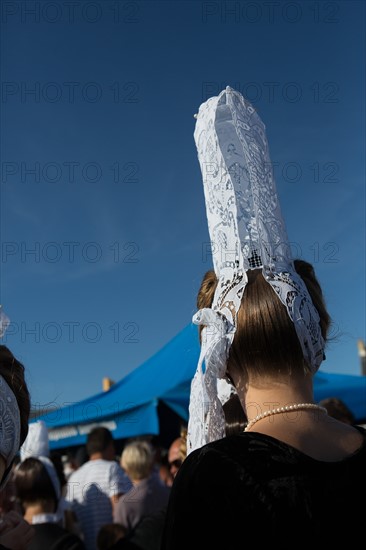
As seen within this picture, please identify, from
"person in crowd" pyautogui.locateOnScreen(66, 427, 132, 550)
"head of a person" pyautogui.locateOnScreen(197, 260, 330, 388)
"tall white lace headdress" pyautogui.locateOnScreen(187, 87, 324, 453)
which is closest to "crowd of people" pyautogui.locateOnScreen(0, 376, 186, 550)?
"person in crowd" pyautogui.locateOnScreen(66, 427, 132, 550)

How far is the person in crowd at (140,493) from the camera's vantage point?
3572 millimetres

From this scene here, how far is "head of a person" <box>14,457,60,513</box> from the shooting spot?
2.84 meters

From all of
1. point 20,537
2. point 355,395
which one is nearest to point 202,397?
point 20,537

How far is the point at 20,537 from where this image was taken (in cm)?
163

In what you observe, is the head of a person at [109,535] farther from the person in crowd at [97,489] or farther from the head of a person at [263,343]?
the head of a person at [263,343]

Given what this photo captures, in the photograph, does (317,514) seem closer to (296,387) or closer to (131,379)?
(296,387)

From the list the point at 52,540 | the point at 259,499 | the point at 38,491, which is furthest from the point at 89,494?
the point at 259,499

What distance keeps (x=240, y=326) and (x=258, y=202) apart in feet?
1.31

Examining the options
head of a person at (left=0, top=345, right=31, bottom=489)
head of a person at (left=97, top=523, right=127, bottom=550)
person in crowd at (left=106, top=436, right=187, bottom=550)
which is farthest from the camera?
head of a person at (left=97, top=523, right=127, bottom=550)

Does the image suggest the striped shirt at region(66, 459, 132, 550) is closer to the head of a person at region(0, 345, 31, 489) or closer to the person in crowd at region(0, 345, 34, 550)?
the person in crowd at region(0, 345, 34, 550)

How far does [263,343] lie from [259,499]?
1.07 feet

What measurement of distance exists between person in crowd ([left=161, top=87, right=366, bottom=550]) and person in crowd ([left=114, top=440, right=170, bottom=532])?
2543mm

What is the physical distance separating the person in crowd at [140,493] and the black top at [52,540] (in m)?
1.19

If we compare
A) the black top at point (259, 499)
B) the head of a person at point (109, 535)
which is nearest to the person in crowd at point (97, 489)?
the head of a person at point (109, 535)
